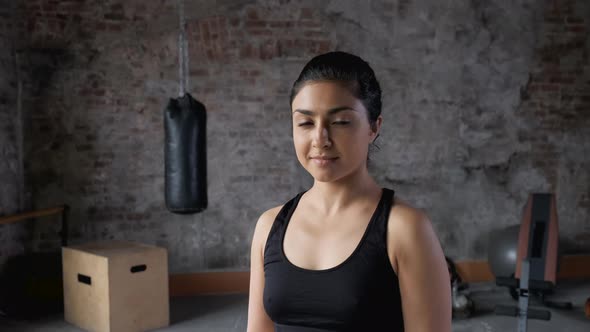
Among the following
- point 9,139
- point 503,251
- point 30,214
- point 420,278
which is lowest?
point 503,251

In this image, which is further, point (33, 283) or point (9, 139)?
point (9, 139)

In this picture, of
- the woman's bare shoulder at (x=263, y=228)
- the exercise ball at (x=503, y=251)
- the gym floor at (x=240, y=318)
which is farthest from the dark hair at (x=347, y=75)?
the exercise ball at (x=503, y=251)

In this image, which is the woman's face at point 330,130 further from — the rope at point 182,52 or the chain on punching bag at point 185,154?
the rope at point 182,52

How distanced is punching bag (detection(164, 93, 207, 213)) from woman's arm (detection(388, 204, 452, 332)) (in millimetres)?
2753

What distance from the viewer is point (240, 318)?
383cm

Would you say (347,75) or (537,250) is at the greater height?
(347,75)

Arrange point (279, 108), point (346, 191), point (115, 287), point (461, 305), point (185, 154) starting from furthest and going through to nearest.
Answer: point (279, 108) → point (461, 305) → point (185, 154) → point (115, 287) → point (346, 191)

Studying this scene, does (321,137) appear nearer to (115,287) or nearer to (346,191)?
(346,191)

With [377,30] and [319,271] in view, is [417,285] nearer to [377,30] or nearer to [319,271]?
[319,271]

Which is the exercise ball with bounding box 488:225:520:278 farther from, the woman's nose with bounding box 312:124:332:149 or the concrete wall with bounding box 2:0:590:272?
the woman's nose with bounding box 312:124:332:149

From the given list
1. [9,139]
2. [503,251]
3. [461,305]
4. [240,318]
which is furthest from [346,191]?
[9,139]

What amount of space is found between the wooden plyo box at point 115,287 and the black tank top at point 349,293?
2.53 m

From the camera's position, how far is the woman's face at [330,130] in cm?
106

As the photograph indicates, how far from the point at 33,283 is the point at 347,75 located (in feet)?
12.2
